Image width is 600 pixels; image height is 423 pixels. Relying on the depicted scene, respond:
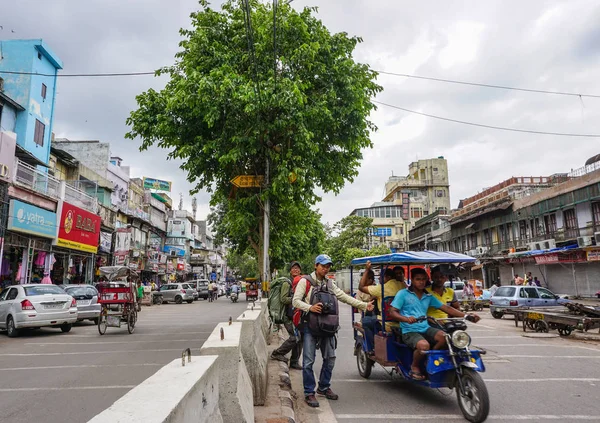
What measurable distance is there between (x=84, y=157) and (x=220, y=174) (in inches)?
1013

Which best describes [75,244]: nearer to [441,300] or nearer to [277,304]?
[277,304]

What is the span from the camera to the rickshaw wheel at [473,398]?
491cm

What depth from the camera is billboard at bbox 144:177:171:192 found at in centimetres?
5541

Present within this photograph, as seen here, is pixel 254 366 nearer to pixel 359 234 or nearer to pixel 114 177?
pixel 114 177

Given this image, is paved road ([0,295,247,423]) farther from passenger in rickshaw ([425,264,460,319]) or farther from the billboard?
the billboard

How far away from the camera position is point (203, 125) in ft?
43.5

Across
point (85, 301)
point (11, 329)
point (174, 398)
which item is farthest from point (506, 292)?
point (174, 398)

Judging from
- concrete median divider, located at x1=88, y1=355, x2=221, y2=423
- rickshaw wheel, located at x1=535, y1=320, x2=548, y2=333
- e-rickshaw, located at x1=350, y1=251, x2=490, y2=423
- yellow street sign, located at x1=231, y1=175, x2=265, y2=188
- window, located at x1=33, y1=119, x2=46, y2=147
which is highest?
window, located at x1=33, y1=119, x2=46, y2=147

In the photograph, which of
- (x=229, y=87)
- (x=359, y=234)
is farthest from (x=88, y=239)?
(x=359, y=234)

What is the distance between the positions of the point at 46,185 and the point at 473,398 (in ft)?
73.5

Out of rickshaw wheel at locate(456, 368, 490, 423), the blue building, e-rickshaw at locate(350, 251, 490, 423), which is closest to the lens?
rickshaw wheel at locate(456, 368, 490, 423)

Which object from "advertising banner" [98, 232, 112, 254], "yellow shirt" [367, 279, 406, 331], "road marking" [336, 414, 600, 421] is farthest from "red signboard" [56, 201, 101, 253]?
"road marking" [336, 414, 600, 421]

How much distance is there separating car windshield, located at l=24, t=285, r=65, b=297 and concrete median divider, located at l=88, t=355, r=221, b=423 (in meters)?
13.1

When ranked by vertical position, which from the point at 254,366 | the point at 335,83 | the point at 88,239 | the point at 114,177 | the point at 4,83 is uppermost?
the point at 4,83
